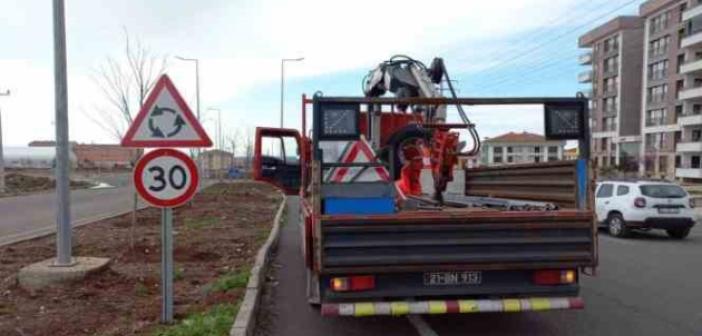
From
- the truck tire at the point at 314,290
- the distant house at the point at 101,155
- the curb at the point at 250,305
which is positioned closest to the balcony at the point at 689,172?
the curb at the point at 250,305

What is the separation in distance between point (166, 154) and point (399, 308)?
2.49 metres

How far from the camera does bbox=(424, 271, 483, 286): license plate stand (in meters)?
5.45

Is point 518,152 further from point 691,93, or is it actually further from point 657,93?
point 657,93

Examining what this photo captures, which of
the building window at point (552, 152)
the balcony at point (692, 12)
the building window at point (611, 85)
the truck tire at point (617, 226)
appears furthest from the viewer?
the building window at point (611, 85)

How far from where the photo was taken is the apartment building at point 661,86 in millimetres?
69562

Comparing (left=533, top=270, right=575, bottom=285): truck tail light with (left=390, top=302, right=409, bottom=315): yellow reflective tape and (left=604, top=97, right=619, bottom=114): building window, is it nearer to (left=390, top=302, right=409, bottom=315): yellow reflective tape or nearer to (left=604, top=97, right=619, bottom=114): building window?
(left=390, top=302, right=409, bottom=315): yellow reflective tape

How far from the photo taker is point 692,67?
64188 mm

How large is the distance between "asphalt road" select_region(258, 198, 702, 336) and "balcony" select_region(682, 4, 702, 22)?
63199 mm

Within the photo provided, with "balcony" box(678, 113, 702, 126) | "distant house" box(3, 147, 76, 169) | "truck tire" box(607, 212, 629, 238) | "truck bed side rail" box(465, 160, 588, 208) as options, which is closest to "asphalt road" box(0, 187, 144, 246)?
"truck bed side rail" box(465, 160, 588, 208)

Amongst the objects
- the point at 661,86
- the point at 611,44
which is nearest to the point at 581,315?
the point at 661,86

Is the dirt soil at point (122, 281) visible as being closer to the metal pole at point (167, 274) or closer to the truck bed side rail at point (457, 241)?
the metal pole at point (167, 274)

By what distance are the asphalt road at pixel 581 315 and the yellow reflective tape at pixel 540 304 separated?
0.71 metres

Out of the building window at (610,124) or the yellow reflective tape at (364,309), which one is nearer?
the yellow reflective tape at (364,309)

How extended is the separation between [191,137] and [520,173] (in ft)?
14.3
